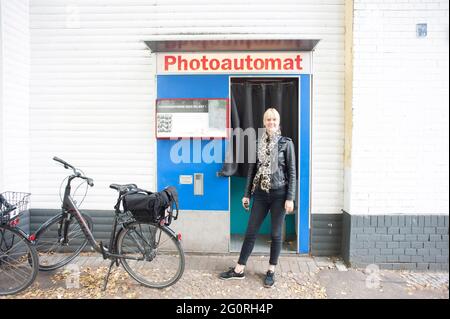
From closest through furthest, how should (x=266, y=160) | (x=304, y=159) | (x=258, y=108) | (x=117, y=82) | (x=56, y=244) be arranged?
(x=266, y=160), (x=56, y=244), (x=304, y=159), (x=117, y=82), (x=258, y=108)

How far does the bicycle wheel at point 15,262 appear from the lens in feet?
11.5

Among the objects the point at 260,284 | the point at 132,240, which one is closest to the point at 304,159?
the point at 260,284

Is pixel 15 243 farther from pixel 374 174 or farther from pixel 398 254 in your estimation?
pixel 398 254

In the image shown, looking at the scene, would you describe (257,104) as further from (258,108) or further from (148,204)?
(148,204)

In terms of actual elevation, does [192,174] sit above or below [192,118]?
below

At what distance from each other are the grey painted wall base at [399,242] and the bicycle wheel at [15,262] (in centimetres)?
372

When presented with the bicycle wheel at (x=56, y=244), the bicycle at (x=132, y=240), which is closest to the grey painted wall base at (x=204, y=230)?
the bicycle at (x=132, y=240)

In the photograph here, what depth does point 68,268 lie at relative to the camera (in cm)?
411

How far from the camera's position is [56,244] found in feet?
13.7

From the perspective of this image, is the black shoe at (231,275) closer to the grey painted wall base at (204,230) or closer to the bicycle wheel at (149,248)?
the bicycle wheel at (149,248)

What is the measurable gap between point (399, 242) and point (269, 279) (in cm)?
178

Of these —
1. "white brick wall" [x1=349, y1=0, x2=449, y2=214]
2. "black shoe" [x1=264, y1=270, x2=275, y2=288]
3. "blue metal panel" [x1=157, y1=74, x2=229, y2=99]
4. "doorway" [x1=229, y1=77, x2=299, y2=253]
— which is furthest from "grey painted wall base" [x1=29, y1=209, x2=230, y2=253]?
"white brick wall" [x1=349, y1=0, x2=449, y2=214]

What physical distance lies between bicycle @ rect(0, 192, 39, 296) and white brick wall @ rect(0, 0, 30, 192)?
1.72 ft

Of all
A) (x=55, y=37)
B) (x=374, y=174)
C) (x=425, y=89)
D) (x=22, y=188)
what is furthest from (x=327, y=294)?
(x=55, y=37)
